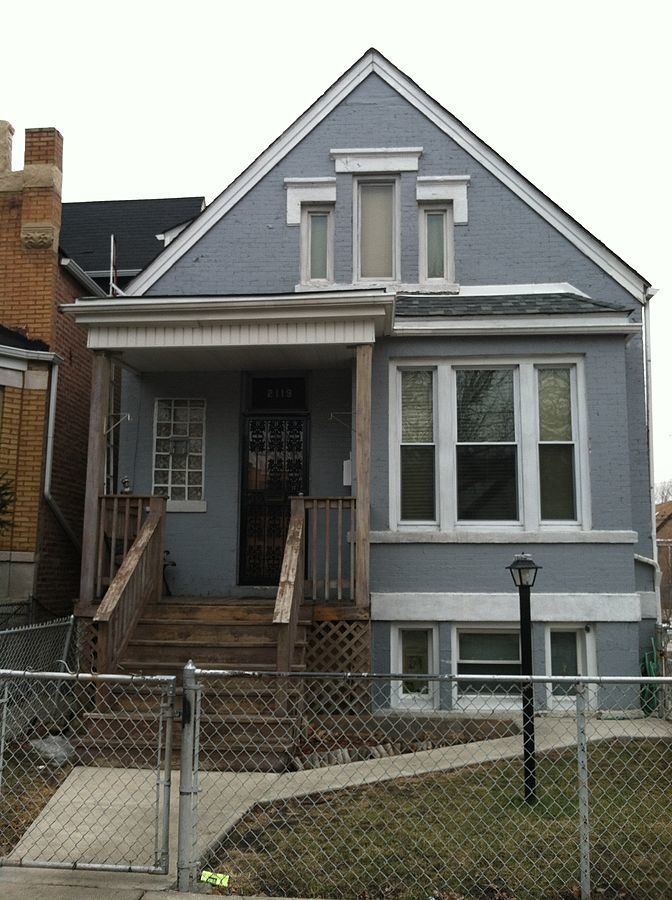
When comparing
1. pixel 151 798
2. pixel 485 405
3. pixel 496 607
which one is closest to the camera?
pixel 151 798

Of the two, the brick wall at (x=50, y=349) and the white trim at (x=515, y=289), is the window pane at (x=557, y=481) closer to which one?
the white trim at (x=515, y=289)

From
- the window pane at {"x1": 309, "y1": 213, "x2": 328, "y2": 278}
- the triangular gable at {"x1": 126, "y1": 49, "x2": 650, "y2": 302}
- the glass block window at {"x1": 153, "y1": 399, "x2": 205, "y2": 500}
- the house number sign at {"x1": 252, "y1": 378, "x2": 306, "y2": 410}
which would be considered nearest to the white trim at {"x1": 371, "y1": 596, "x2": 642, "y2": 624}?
the house number sign at {"x1": 252, "y1": 378, "x2": 306, "y2": 410}

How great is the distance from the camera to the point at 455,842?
5133mm

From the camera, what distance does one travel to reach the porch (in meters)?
8.20

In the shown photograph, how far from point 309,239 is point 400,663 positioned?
5.79 metres

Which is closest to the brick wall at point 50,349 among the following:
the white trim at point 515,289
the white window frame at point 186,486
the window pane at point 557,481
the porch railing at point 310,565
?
the white window frame at point 186,486

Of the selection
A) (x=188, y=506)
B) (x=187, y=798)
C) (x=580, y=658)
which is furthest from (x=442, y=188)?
(x=187, y=798)

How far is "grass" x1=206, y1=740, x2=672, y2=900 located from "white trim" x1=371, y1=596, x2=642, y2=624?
278 cm

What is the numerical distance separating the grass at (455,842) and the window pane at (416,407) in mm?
4295

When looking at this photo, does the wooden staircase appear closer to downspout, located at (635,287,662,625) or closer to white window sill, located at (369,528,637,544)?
white window sill, located at (369,528,637,544)

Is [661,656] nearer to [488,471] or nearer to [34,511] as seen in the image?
[488,471]

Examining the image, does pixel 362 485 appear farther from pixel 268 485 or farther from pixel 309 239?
pixel 309 239

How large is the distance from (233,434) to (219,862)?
655cm

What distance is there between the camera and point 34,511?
10625 mm
